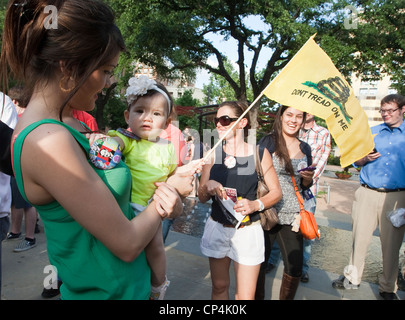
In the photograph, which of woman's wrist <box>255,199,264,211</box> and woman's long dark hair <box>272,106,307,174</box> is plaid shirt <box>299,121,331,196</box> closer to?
woman's long dark hair <box>272,106,307,174</box>

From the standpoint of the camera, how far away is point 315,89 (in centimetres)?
218

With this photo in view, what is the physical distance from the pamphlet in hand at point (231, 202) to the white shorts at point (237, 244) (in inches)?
4.4

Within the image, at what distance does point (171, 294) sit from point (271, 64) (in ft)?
46.8

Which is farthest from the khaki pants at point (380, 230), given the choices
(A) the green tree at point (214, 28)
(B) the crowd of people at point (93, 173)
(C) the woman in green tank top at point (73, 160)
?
(A) the green tree at point (214, 28)

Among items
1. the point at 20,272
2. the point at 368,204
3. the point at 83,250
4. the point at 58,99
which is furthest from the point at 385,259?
the point at 20,272

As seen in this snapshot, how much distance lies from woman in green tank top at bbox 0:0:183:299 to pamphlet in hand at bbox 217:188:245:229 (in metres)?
1.29

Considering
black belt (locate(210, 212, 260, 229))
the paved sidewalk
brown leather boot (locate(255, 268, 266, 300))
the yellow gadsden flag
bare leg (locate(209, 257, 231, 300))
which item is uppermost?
the yellow gadsden flag

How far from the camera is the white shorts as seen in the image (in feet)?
8.00

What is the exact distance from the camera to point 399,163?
11.6 feet

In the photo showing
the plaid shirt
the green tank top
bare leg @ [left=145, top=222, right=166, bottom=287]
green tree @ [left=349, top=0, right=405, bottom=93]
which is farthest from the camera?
green tree @ [left=349, top=0, right=405, bottom=93]

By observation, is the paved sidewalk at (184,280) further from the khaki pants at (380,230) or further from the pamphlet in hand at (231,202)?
the pamphlet in hand at (231,202)

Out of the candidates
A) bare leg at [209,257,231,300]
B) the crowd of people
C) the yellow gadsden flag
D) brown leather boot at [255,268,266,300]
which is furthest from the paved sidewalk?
the yellow gadsden flag

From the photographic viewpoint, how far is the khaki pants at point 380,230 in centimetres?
349
